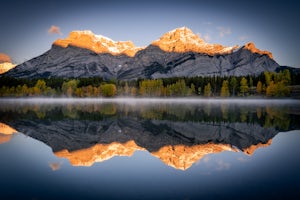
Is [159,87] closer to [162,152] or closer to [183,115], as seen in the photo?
[183,115]

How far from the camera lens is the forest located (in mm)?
143938

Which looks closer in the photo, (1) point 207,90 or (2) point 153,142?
(2) point 153,142

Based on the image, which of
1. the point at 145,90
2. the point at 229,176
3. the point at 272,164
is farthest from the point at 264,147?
the point at 145,90

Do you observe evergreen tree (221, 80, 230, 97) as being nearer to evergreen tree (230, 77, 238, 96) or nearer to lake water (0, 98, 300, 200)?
evergreen tree (230, 77, 238, 96)

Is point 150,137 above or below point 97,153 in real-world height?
below

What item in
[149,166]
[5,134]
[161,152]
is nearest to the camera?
[149,166]

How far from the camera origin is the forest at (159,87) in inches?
5667

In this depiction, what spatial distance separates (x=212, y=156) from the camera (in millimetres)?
15508

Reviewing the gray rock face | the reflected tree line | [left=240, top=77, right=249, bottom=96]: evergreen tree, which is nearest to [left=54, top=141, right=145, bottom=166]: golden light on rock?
the gray rock face

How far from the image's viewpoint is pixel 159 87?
172500 millimetres

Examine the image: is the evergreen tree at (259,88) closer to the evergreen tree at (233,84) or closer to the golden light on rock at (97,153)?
the evergreen tree at (233,84)

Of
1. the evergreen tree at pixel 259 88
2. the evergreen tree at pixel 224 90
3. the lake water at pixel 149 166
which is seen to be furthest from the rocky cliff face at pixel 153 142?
the evergreen tree at pixel 224 90

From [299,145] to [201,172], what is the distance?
976cm

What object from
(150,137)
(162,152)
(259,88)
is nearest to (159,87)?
(259,88)
